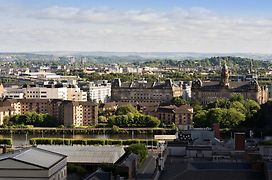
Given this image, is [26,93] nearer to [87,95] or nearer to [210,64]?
[87,95]

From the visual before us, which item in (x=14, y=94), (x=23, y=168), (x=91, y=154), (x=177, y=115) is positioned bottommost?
(x=177, y=115)

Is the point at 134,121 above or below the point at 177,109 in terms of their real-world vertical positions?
below

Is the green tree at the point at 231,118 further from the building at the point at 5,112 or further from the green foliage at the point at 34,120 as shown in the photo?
the building at the point at 5,112

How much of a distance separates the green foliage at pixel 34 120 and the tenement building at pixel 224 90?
17967 mm

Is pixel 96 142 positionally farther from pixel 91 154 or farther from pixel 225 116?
pixel 225 116

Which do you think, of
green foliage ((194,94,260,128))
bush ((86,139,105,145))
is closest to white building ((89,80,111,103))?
green foliage ((194,94,260,128))

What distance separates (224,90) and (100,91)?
1250cm

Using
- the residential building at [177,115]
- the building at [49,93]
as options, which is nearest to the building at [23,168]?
the residential building at [177,115]

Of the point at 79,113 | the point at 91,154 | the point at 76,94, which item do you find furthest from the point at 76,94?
the point at 91,154

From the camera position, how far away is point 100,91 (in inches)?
2421

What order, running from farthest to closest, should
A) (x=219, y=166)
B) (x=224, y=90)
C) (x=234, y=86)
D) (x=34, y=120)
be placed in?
1. (x=234, y=86)
2. (x=224, y=90)
3. (x=34, y=120)
4. (x=219, y=166)

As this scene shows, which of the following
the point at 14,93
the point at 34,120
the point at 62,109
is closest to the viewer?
the point at 34,120

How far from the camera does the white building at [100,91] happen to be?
5893 centimetres

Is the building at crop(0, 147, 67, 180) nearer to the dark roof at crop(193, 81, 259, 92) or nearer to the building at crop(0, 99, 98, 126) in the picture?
the building at crop(0, 99, 98, 126)
